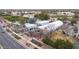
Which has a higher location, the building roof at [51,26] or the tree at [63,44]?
the building roof at [51,26]

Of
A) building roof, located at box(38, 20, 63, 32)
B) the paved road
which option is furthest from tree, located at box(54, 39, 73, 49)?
the paved road

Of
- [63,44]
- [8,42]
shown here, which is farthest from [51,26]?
[8,42]

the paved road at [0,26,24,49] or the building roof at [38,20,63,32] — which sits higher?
the building roof at [38,20,63,32]

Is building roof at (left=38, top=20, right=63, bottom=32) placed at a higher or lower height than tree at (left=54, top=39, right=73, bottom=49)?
higher

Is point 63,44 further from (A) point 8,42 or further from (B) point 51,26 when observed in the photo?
(A) point 8,42

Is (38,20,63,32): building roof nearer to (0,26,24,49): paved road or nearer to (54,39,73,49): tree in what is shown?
(54,39,73,49): tree

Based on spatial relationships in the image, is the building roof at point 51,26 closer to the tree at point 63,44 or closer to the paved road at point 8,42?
the tree at point 63,44

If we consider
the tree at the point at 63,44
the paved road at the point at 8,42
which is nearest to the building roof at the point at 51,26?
the tree at the point at 63,44
